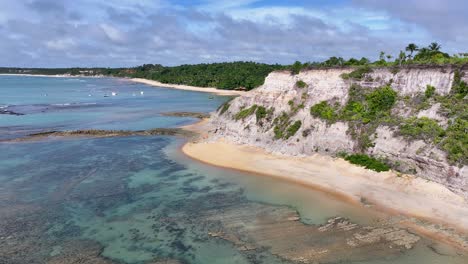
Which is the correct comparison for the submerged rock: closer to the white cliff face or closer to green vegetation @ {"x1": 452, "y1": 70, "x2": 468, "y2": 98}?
the white cliff face

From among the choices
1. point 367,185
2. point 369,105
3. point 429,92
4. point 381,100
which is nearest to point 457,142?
point 367,185

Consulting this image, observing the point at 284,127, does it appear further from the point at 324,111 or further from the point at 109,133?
the point at 109,133

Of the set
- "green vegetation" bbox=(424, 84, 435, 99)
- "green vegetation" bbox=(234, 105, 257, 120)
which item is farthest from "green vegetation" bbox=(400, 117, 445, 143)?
"green vegetation" bbox=(234, 105, 257, 120)

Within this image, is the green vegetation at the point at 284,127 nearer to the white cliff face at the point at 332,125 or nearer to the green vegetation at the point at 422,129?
the white cliff face at the point at 332,125

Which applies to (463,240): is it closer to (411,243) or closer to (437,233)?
(437,233)

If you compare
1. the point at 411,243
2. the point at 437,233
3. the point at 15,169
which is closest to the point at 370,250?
the point at 411,243
